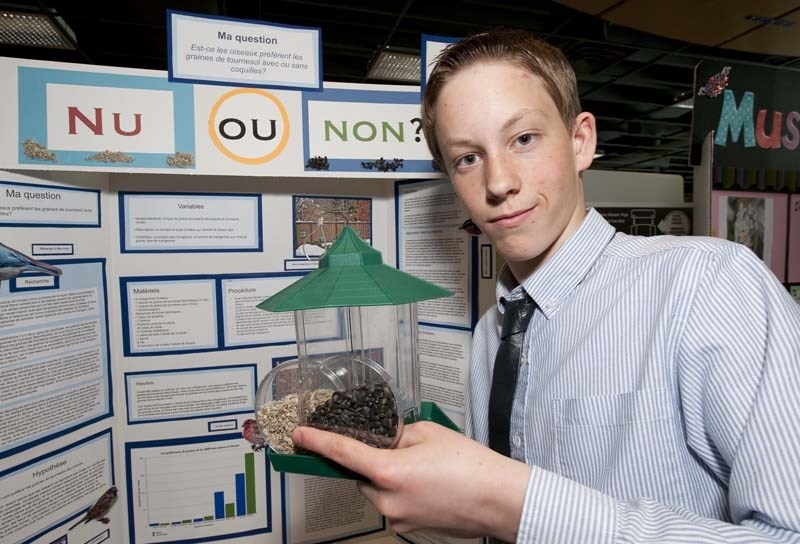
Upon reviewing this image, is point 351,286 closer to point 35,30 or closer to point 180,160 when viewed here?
point 180,160

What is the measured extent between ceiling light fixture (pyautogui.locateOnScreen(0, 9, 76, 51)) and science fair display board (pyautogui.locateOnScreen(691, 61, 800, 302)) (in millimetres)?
4127

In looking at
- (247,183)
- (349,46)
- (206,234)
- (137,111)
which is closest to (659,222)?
(247,183)

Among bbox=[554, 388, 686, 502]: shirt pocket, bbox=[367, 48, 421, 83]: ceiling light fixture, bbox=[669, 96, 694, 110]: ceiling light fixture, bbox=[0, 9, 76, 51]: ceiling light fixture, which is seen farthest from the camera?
bbox=[669, 96, 694, 110]: ceiling light fixture

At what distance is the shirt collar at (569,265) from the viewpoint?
2.86ft

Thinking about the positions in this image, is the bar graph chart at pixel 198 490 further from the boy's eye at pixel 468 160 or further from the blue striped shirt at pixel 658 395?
the boy's eye at pixel 468 160

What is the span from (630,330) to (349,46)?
3979 mm

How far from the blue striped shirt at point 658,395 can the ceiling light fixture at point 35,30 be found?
4.20 meters

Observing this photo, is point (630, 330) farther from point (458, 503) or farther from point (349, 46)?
point (349, 46)

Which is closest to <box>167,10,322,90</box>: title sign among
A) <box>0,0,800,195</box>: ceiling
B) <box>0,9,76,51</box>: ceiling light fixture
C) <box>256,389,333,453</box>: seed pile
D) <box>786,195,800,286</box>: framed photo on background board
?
<box>256,389,333,453</box>: seed pile

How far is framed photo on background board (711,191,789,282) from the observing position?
1.54 meters

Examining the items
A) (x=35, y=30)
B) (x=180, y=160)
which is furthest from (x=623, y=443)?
(x=35, y=30)

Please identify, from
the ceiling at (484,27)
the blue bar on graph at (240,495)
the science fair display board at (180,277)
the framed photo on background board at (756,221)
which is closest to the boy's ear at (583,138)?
the science fair display board at (180,277)

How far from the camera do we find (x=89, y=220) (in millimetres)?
1375

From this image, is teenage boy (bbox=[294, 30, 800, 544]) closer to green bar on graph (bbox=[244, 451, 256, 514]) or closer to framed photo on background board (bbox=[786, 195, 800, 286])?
green bar on graph (bbox=[244, 451, 256, 514])
